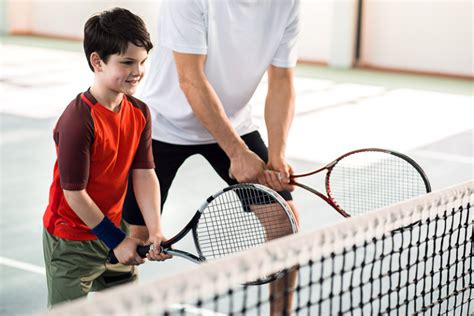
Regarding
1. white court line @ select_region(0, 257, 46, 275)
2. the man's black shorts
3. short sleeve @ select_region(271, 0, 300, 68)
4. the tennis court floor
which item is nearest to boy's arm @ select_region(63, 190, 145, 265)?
the man's black shorts

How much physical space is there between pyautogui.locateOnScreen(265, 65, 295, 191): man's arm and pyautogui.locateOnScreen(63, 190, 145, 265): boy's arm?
0.63 m

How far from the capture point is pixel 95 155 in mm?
2172

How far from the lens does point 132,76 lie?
2.14m

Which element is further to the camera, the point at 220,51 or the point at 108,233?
the point at 220,51

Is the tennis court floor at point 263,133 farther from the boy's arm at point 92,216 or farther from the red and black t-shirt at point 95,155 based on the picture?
the boy's arm at point 92,216

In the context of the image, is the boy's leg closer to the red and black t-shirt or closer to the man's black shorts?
the red and black t-shirt

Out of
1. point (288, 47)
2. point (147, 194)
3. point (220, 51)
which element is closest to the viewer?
point (147, 194)

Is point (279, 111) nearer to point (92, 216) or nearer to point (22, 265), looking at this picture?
point (92, 216)

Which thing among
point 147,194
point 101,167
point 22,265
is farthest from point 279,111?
point 22,265

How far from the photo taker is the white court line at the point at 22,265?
11.3 ft

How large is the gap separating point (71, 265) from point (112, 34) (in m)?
0.56

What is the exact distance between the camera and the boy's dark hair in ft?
7.01

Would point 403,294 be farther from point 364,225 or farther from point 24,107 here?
point 24,107

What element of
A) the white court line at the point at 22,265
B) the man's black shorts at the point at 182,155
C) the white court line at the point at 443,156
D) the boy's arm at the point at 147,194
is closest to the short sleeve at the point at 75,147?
the boy's arm at the point at 147,194
